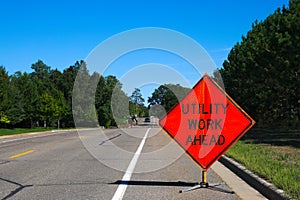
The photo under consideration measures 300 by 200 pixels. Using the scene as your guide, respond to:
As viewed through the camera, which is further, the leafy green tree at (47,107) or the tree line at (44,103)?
the leafy green tree at (47,107)

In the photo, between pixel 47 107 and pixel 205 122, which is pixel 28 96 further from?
pixel 205 122

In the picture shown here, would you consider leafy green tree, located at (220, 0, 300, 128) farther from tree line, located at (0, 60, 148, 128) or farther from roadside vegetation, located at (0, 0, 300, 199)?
tree line, located at (0, 60, 148, 128)

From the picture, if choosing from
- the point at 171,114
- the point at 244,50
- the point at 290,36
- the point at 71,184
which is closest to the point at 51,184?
the point at 71,184

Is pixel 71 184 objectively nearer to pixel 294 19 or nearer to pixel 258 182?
pixel 258 182

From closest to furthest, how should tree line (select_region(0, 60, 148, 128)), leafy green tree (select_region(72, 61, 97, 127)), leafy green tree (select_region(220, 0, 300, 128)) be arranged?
leafy green tree (select_region(220, 0, 300, 128)) → tree line (select_region(0, 60, 148, 128)) → leafy green tree (select_region(72, 61, 97, 127))

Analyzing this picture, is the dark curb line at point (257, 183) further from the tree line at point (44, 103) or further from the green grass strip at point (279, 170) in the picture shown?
the tree line at point (44, 103)

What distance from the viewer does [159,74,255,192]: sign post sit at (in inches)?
309

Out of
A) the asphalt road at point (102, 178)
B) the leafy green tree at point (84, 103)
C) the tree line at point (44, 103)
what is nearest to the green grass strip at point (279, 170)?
the asphalt road at point (102, 178)

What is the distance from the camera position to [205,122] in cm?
802

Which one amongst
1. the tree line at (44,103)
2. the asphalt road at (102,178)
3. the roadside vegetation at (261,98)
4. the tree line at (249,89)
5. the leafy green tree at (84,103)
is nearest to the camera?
the asphalt road at (102,178)

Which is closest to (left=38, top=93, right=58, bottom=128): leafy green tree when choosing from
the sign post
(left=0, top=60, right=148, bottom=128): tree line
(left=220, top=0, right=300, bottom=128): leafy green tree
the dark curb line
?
(left=0, top=60, right=148, bottom=128): tree line

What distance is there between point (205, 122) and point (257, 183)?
5.62 feet

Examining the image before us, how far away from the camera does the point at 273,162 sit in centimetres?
1059

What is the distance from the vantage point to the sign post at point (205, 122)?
784cm
